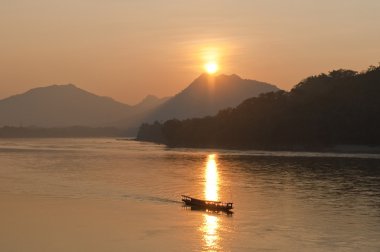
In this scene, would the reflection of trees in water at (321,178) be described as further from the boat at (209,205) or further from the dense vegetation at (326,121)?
the dense vegetation at (326,121)

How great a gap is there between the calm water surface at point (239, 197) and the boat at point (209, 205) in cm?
99

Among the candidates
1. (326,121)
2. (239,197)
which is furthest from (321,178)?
(326,121)

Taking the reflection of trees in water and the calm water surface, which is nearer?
the calm water surface

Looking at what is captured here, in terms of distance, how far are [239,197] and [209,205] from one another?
1097 centimetres

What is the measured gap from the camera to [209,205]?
6038 cm

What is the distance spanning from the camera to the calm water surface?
45.2 meters

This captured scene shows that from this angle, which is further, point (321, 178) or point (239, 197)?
point (321, 178)


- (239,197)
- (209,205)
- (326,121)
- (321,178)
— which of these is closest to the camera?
(209,205)

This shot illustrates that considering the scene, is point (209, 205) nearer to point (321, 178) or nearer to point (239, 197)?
point (239, 197)

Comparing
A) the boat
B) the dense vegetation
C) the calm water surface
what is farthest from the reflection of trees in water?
the dense vegetation

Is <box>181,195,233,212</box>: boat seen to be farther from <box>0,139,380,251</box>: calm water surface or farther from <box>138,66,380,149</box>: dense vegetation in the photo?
<box>138,66,380,149</box>: dense vegetation

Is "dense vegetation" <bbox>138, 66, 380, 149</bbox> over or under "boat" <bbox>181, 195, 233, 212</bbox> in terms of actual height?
over

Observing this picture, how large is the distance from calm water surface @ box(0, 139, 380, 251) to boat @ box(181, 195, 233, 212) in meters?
0.99

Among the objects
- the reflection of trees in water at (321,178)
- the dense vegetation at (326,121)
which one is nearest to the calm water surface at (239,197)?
the reflection of trees in water at (321,178)
